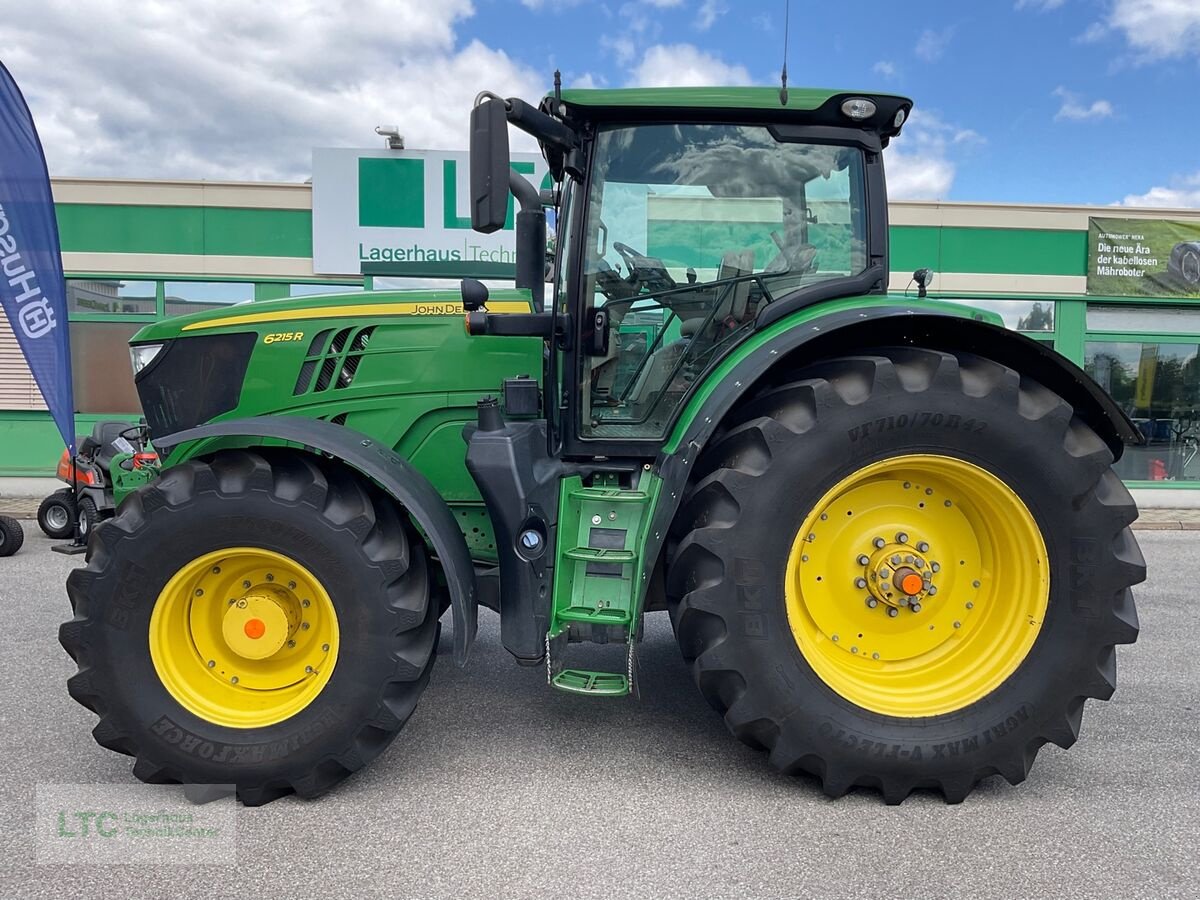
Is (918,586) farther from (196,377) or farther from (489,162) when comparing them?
(196,377)

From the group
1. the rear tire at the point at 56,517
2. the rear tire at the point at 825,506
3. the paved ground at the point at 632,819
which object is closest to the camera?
the paved ground at the point at 632,819

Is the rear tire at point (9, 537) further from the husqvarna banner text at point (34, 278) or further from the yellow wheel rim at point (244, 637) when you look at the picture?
the yellow wheel rim at point (244, 637)

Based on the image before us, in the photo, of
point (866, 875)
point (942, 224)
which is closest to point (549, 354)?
point (866, 875)

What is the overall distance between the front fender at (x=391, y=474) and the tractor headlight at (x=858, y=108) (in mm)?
2049

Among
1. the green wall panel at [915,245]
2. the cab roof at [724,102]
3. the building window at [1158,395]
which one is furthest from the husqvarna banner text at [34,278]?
the building window at [1158,395]

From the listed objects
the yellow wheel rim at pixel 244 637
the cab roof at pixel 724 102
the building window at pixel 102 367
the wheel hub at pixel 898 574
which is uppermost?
the cab roof at pixel 724 102

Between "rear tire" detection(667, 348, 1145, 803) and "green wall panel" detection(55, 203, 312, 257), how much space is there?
9.24 meters

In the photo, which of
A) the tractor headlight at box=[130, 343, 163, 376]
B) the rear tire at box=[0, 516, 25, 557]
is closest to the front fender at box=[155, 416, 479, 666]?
the tractor headlight at box=[130, 343, 163, 376]

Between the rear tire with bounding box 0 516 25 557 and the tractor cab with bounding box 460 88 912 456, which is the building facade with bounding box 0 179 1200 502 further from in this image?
the tractor cab with bounding box 460 88 912 456

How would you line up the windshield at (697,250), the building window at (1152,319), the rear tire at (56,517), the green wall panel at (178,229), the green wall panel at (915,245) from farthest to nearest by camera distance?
the building window at (1152,319)
the green wall panel at (915,245)
the green wall panel at (178,229)
the rear tire at (56,517)
the windshield at (697,250)

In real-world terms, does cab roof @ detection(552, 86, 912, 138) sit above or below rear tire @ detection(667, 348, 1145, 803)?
above

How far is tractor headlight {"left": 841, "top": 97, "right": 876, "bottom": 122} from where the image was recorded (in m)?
2.92

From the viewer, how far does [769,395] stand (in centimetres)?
275

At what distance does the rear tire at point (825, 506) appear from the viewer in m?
2.58
